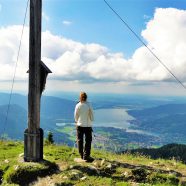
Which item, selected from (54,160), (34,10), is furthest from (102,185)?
(34,10)

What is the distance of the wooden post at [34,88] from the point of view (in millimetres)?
15656

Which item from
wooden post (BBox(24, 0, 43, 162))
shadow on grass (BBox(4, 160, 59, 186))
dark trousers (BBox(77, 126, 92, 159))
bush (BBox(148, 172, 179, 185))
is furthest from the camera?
dark trousers (BBox(77, 126, 92, 159))

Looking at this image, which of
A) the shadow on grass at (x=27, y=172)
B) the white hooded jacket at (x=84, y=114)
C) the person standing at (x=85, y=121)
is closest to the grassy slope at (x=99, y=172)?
the shadow on grass at (x=27, y=172)

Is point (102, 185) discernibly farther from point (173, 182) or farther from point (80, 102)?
point (80, 102)

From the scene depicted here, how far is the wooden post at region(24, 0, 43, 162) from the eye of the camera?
616 inches

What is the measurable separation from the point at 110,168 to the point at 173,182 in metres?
2.50

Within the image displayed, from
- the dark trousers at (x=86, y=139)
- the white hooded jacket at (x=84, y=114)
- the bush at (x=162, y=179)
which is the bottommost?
the bush at (x=162, y=179)

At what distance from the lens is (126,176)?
14.3 m

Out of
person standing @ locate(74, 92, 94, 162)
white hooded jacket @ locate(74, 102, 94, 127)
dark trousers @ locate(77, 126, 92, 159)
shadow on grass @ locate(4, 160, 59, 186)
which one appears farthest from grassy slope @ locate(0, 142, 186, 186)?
white hooded jacket @ locate(74, 102, 94, 127)

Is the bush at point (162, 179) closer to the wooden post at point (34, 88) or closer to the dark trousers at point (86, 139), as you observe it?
the dark trousers at point (86, 139)

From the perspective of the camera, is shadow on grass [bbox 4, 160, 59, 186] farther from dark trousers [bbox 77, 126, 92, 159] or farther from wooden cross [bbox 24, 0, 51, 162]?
dark trousers [bbox 77, 126, 92, 159]

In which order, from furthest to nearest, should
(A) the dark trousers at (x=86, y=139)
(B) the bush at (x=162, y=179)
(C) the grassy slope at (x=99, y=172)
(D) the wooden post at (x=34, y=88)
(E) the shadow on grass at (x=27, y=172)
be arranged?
1. (A) the dark trousers at (x=86, y=139)
2. (D) the wooden post at (x=34, y=88)
3. (E) the shadow on grass at (x=27, y=172)
4. (B) the bush at (x=162, y=179)
5. (C) the grassy slope at (x=99, y=172)

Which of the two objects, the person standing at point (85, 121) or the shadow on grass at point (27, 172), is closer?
the shadow on grass at point (27, 172)

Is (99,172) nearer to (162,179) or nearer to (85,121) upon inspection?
(162,179)
